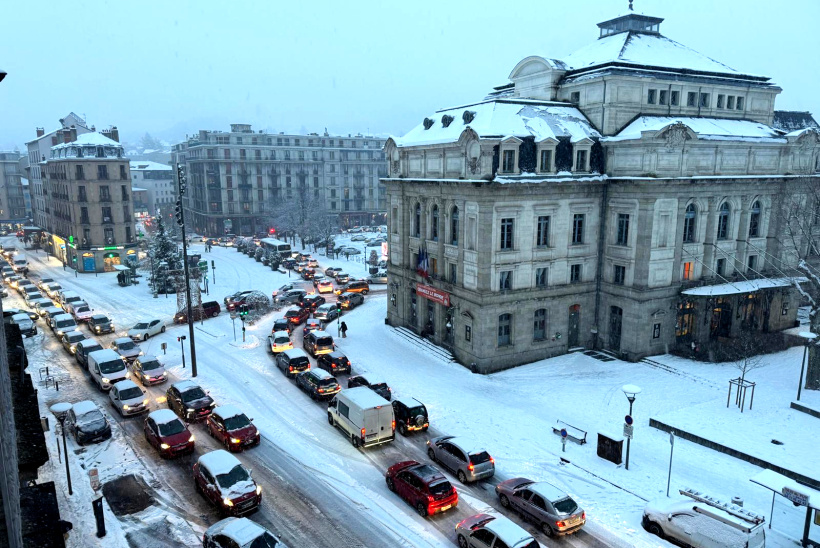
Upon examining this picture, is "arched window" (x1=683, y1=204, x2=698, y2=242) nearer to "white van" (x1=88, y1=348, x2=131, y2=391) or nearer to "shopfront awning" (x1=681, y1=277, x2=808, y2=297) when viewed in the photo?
"shopfront awning" (x1=681, y1=277, x2=808, y2=297)

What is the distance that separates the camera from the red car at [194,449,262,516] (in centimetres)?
2098

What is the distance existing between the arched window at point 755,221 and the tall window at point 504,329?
20.7 m

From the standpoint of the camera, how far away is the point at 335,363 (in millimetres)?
37375

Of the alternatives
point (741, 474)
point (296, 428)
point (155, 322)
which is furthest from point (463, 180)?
point (155, 322)

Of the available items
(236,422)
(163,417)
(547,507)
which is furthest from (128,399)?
(547,507)

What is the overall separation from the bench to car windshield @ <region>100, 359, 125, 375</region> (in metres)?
26.3

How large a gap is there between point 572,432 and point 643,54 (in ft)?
96.2

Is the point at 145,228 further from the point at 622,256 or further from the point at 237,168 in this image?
the point at 622,256

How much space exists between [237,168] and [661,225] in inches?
3804

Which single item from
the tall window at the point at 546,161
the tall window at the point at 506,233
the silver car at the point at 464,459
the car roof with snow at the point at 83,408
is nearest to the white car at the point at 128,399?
the car roof with snow at the point at 83,408

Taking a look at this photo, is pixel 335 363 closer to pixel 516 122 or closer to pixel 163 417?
pixel 163 417

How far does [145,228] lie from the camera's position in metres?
125

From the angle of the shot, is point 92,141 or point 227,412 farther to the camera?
point 92,141

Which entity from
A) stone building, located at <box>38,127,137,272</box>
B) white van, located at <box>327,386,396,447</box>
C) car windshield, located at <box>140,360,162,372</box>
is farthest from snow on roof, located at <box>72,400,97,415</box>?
stone building, located at <box>38,127,137,272</box>
